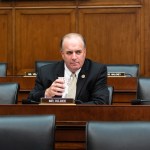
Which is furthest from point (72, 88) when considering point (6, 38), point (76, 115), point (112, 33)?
point (6, 38)

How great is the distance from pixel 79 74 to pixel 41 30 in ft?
7.88

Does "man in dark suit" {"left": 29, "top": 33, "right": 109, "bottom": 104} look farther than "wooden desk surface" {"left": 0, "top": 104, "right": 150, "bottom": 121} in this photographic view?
Yes

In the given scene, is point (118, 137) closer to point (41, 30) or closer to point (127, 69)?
point (127, 69)

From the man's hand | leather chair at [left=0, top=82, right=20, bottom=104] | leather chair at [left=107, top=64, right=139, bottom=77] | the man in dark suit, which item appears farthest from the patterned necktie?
leather chair at [left=107, top=64, right=139, bottom=77]

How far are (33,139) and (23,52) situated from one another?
3510 millimetres

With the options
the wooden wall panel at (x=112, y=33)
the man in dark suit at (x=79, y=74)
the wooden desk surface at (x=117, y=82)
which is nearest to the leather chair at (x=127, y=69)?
the wooden desk surface at (x=117, y=82)

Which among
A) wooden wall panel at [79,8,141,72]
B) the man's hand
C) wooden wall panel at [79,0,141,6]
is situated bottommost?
the man's hand

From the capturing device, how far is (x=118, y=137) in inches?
64.5

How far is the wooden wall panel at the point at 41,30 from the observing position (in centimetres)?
509

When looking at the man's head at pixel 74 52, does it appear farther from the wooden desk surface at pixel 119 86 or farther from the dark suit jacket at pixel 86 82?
the wooden desk surface at pixel 119 86

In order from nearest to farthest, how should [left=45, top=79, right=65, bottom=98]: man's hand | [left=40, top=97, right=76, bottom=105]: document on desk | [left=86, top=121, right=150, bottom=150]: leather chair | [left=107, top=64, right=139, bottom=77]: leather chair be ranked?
[left=86, top=121, right=150, bottom=150]: leather chair < [left=40, top=97, right=76, bottom=105]: document on desk < [left=45, top=79, right=65, bottom=98]: man's hand < [left=107, top=64, right=139, bottom=77]: leather chair

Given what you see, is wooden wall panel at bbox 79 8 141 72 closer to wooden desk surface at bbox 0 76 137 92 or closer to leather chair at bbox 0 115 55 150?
wooden desk surface at bbox 0 76 137 92

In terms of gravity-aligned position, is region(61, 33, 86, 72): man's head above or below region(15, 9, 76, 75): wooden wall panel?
below

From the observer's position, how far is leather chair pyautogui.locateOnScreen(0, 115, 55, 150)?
1690mm
